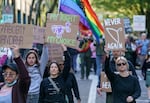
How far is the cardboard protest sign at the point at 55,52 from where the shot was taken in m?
9.77

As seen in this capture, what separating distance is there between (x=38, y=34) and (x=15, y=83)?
2979 mm

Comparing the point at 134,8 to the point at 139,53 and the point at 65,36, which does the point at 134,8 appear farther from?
the point at 65,36

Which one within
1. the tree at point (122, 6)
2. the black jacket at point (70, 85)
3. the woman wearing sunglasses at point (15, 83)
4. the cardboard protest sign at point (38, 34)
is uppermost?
the tree at point (122, 6)

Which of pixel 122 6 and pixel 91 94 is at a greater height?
pixel 122 6

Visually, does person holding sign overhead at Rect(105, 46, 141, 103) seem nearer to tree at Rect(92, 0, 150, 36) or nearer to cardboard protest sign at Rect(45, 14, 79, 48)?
cardboard protest sign at Rect(45, 14, 79, 48)

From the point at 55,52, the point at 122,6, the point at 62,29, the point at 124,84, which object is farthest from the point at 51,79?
the point at 122,6

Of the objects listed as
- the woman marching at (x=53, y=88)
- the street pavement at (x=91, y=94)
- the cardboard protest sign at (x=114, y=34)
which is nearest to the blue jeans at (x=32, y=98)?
the woman marching at (x=53, y=88)

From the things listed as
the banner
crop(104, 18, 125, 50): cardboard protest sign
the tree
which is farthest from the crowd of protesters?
the tree

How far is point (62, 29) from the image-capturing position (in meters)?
9.86

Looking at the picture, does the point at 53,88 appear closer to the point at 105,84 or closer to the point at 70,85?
the point at 70,85

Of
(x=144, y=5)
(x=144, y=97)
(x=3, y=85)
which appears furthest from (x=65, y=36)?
(x=144, y=5)

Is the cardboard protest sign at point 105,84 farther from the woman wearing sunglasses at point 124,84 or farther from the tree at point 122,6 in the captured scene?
the tree at point 122,6

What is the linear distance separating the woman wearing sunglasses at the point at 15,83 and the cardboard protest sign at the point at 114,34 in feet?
Answer: 9.02

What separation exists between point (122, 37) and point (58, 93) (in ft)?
5.68
